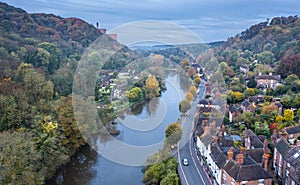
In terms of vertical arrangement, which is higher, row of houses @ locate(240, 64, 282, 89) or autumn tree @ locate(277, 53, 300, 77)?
autumn tree @ locate(277, 53, 300, 77)

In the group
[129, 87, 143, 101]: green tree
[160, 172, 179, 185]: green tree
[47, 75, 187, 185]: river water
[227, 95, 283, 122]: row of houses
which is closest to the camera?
[160, 172, 179, 185]: green tree

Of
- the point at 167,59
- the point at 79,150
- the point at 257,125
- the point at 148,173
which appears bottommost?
the point at 79,150

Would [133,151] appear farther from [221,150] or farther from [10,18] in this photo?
[10,18]

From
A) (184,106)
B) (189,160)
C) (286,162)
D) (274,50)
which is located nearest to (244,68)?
(274,50)

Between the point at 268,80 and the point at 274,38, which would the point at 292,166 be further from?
the point at 274,38

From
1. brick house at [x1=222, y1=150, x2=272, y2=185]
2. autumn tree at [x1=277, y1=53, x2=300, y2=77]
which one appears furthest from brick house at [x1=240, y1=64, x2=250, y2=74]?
brick house at [x1=222, y1=150, x2=272, y2=185]

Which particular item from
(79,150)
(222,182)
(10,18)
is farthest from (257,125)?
(10,18)

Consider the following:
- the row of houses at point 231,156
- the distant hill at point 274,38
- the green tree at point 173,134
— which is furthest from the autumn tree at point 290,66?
the green tree at point 173,134

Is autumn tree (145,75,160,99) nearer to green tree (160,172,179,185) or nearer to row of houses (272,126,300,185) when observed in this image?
row of houses (272,126,300,185)
